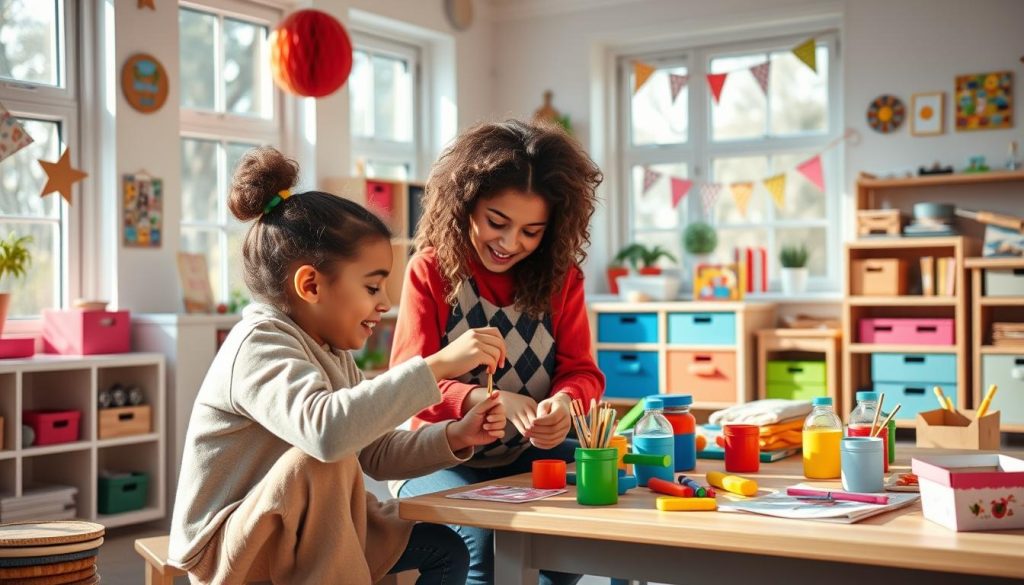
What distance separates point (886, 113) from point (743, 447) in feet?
13.2

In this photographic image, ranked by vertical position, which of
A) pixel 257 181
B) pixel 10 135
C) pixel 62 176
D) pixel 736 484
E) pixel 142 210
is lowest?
pixel 736 484

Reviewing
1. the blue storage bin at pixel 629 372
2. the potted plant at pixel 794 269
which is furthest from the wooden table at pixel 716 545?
the potted plant at pixel 794 269

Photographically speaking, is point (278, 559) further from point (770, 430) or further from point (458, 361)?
point (770, 430)

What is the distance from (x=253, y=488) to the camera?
1.61 meters

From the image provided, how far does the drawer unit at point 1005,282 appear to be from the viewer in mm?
4871

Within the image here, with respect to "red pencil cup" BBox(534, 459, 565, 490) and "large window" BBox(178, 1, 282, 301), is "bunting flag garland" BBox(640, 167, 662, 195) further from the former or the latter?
"red pencil cup" BBox(534, 459, 565, 490)

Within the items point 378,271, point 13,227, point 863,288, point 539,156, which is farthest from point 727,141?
point 378,271

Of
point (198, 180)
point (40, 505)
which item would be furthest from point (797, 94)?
point (40, 505)

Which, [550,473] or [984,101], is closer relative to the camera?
[550,473]

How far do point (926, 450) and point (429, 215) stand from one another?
3.52 ft

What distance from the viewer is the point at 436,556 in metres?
1.80

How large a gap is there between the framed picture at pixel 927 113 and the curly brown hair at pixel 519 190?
356cm

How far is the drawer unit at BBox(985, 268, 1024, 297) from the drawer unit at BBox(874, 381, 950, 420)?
0.47 m

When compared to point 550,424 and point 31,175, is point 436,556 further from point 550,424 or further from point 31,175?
point 31,175
